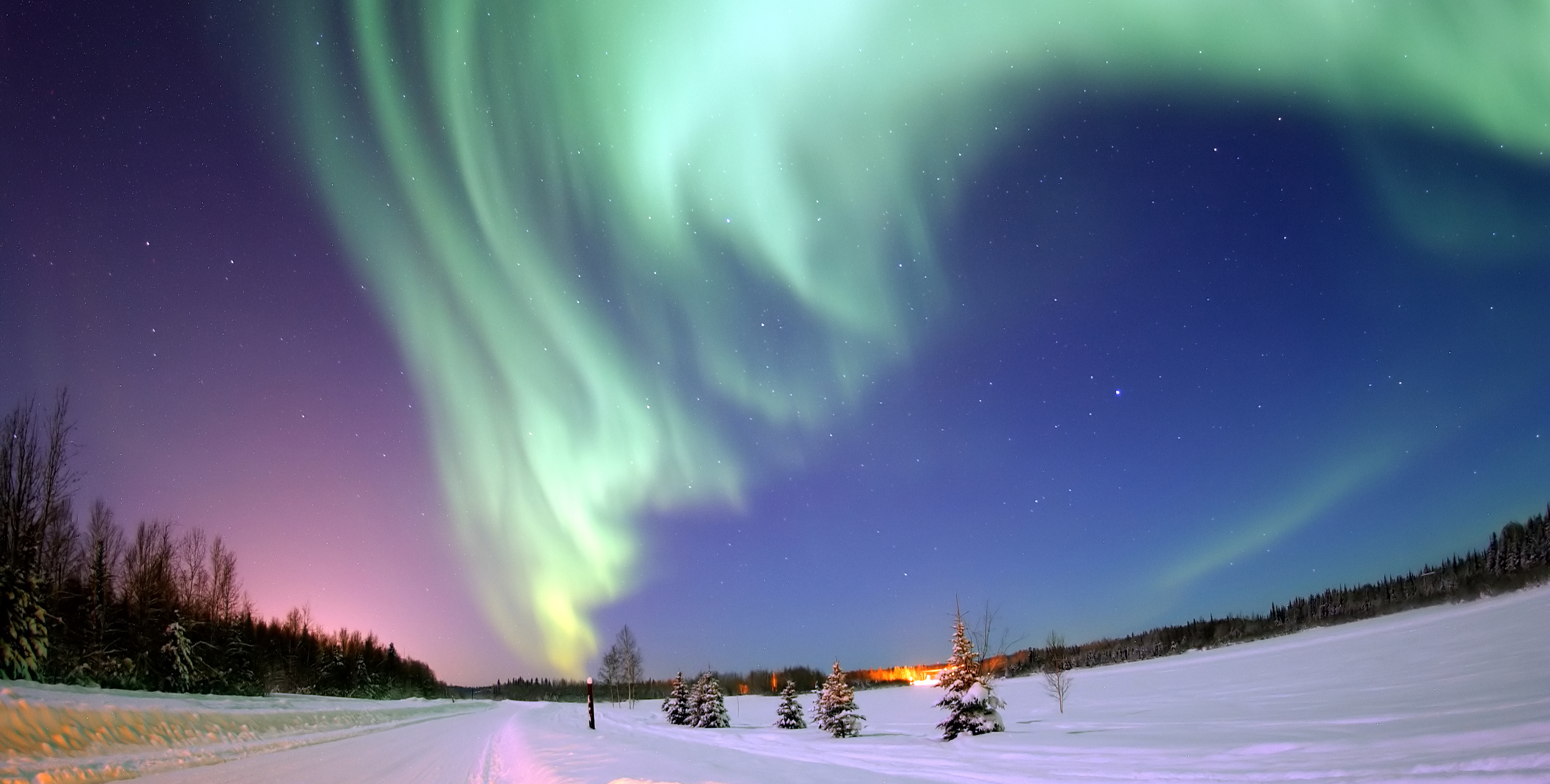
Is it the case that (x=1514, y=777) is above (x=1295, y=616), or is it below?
above

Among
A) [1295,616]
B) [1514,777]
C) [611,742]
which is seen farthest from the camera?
[1295,616]

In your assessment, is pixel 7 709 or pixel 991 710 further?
pixel 991 710

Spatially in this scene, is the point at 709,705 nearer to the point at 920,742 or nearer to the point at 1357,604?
the point at 920,742

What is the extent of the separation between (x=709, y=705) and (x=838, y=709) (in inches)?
524

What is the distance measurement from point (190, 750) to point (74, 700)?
2777 millimetres

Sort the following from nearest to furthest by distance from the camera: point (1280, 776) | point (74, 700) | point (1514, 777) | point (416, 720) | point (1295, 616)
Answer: point (1514, 777)
point (1280, 776)
point (74, 700)
point (416, 720)
point (1295, 616)

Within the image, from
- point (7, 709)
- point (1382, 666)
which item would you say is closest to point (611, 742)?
point (7, 709)

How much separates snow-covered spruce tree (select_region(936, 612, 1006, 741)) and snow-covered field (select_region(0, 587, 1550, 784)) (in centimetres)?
90

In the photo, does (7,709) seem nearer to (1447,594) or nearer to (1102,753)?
(1102,753)

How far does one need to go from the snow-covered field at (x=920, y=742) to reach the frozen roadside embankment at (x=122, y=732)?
0.23ft

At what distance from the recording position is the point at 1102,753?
17156 mm

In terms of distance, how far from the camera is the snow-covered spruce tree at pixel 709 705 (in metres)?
39.8

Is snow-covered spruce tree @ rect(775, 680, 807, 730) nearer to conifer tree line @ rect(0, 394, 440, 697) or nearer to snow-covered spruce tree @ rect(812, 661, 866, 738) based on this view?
snow-covered spruce tree @ rect(812, 661, 866, 738)

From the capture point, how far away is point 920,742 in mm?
23672
